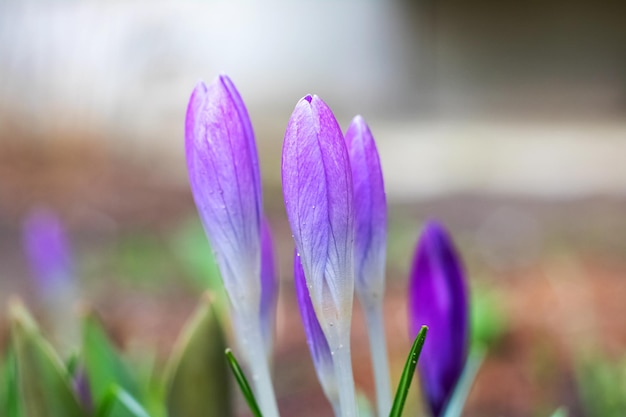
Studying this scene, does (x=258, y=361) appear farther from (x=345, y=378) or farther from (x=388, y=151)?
(x=388, y=151)

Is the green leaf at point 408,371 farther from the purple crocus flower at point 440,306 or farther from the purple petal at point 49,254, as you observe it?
the purple petal at point 49,254

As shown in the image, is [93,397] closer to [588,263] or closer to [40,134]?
[588,263]

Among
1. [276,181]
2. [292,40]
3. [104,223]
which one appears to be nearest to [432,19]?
[292,40]

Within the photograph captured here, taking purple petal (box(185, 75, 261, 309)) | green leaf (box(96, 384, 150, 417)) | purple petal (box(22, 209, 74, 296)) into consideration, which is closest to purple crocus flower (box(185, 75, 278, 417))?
purple petal (box(185, 75, 261, 309))

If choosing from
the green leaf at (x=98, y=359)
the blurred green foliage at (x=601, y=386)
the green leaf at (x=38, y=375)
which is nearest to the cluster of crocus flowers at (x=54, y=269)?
the green leaf at (x=98, y=359)

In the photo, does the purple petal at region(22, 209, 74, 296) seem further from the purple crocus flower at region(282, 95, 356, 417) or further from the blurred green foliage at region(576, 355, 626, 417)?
the blurred green foliage at region(576, 355, 626, 417)

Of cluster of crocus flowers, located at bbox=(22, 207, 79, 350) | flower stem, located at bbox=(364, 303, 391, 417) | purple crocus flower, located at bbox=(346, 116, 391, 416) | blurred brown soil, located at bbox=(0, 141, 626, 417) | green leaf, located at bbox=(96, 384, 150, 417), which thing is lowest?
blurred brown soil, located at bbox=(0, 141, 626, 417)
